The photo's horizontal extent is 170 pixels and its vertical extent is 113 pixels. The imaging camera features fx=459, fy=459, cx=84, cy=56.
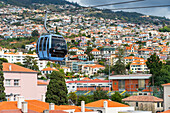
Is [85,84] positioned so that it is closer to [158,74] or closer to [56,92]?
[158,74]

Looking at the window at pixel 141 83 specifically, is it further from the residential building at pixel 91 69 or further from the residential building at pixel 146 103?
the residential building at pixel 91 69

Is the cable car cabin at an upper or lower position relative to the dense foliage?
upper

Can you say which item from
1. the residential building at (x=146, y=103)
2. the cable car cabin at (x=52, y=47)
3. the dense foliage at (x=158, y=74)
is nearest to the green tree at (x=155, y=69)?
the dense foliage at (x=158, y=74)

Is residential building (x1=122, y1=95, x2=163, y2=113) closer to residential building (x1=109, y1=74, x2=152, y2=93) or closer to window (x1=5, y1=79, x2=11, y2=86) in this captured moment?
window (x1=5, y1=79, x2=11, y2=86)

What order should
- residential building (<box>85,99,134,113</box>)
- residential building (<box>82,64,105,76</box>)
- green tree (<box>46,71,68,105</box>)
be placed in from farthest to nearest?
residential building (<box>82,64,105,76</box>)
green tree (<box>46,71,68,105</box>)
residential building (<box>85,99,134,113</box>)

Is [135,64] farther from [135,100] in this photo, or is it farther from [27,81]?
[27,81]

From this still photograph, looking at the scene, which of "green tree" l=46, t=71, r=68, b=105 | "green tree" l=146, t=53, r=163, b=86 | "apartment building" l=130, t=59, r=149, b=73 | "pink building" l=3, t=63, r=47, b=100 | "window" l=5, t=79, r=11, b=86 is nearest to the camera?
"window" l=5, t=79, r=11, b=86

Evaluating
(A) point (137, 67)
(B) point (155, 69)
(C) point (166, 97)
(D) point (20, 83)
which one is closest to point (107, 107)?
(D) point (20, 83)

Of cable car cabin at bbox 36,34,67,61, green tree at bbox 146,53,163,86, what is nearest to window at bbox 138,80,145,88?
green tree at bbox 146,53,163,86
